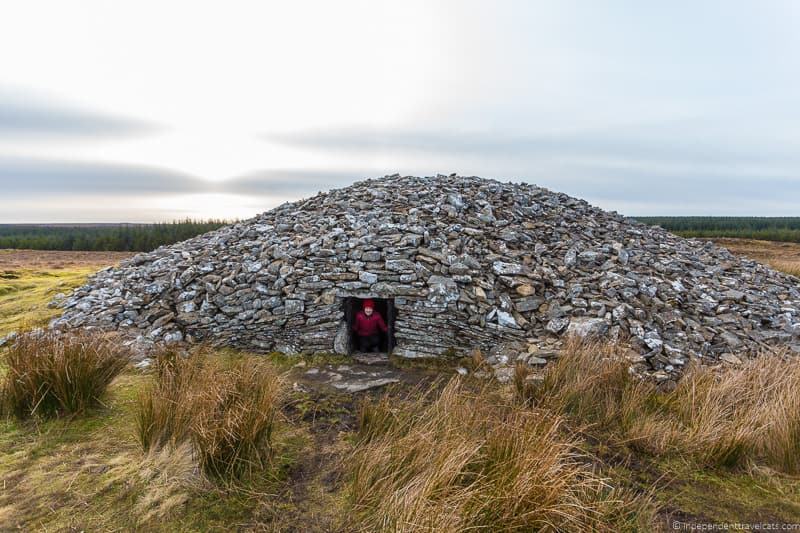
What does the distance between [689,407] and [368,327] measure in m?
4.77

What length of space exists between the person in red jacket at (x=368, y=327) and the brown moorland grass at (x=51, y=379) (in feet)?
12.6

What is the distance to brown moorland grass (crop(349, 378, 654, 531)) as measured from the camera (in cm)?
274

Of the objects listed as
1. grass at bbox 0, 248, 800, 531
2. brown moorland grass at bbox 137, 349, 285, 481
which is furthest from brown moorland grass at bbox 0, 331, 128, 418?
brown moorland grass at bbox 137, 349, 285, 481

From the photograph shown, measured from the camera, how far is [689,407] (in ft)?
14.9

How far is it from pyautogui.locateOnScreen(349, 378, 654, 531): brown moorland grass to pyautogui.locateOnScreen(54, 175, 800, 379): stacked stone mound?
286cm

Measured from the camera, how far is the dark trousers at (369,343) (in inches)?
301

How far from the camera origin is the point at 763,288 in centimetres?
849

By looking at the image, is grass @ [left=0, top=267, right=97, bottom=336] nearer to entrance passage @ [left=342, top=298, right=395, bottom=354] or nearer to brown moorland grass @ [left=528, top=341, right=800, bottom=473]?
entrance passage @ [left=342, top=298, right=395, bottom=354]

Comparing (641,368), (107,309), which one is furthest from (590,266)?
(107,309)

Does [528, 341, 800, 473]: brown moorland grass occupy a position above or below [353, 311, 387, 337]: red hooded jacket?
below

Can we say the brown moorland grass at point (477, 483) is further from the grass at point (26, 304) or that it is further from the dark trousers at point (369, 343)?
the grass at point (26, 304)

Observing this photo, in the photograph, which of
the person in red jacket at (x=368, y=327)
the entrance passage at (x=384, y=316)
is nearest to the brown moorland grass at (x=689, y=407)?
the entrance passage at (x=384, y=316)

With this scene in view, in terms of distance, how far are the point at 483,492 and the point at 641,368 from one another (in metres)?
3.94

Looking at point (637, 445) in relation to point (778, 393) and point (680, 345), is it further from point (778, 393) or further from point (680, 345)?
point (680, 345)
